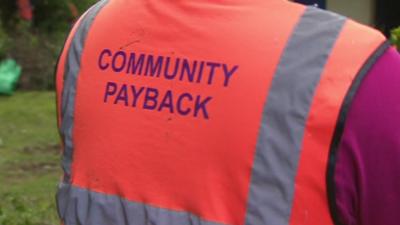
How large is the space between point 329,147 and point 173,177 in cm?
33

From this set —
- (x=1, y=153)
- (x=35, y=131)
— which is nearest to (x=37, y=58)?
(x=35, y=131)

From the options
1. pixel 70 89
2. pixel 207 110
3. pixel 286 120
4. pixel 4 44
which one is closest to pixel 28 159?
pixel 4 44

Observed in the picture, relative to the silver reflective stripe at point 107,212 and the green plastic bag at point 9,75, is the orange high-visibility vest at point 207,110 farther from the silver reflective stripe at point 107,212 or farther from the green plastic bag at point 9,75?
the green plastic bag at point 9,75

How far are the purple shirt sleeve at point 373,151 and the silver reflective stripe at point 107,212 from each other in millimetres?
276

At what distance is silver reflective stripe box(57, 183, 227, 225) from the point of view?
160cm

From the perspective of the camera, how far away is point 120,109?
1709 mm

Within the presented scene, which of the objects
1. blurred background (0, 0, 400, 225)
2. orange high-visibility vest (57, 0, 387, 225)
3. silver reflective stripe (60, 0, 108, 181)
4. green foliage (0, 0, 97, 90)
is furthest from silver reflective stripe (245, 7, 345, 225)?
green foliage (0, 0, 97, 90)

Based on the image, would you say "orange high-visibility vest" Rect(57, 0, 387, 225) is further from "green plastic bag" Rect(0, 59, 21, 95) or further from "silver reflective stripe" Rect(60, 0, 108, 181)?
"green plastic bag" Rect(0, 59, 21, 95)

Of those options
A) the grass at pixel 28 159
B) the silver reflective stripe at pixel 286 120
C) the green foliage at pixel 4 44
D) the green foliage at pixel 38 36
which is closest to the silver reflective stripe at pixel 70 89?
the silver reflective stripe at pixel 286 120

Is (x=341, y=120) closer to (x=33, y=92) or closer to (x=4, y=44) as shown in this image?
(x=33, y=92)

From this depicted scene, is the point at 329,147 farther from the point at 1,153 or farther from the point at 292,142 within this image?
the point at 1,153

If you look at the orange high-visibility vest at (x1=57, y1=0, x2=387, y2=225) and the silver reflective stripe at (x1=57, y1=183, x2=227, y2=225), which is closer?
the orange high-visibility vest at (x1=57, y1=0, x2=387, y2=225)

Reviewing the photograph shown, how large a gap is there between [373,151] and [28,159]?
620 cm

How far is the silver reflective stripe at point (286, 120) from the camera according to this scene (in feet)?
4.87
